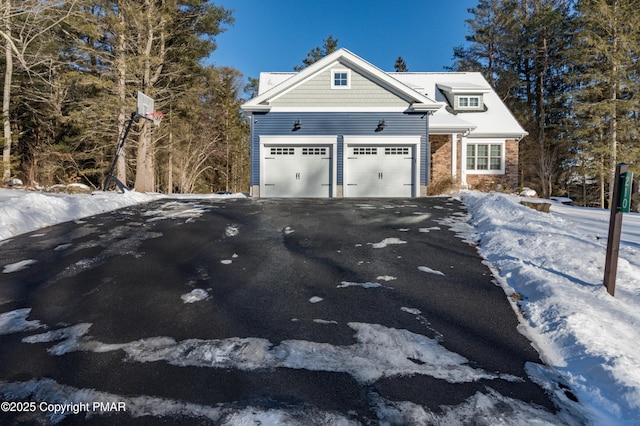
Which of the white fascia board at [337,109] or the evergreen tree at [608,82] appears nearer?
the white fascia board at [337,109]

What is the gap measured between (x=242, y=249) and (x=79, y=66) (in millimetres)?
18667

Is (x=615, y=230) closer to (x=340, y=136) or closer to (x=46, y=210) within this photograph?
(x=46, y=210)

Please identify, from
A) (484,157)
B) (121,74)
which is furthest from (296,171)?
(121,74)

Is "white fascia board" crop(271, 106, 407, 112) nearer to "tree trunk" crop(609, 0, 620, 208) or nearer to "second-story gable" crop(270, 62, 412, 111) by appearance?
"second-story gable" crop(270, 62, 412, 111)

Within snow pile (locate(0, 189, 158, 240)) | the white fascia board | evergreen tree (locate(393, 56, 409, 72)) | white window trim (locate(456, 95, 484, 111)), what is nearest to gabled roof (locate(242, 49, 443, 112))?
the white fascia board

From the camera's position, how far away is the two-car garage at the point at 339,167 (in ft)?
45.1

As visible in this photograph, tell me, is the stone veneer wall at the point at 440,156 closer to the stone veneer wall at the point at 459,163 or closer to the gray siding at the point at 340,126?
the stone veneer wall at the point at 459,163

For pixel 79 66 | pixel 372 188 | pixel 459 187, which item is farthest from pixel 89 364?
pixel 79 66

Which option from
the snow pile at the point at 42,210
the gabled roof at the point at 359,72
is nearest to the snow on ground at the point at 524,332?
the snow pile at the point at 42,210

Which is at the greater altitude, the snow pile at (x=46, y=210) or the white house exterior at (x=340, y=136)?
the white house exterior at (x=340, y=136)

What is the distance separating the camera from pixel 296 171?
13891 mm

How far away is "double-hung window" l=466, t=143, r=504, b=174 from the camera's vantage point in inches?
670

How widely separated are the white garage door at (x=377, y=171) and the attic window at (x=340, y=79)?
7.61 feet

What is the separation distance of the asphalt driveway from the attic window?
9497 millimetres
